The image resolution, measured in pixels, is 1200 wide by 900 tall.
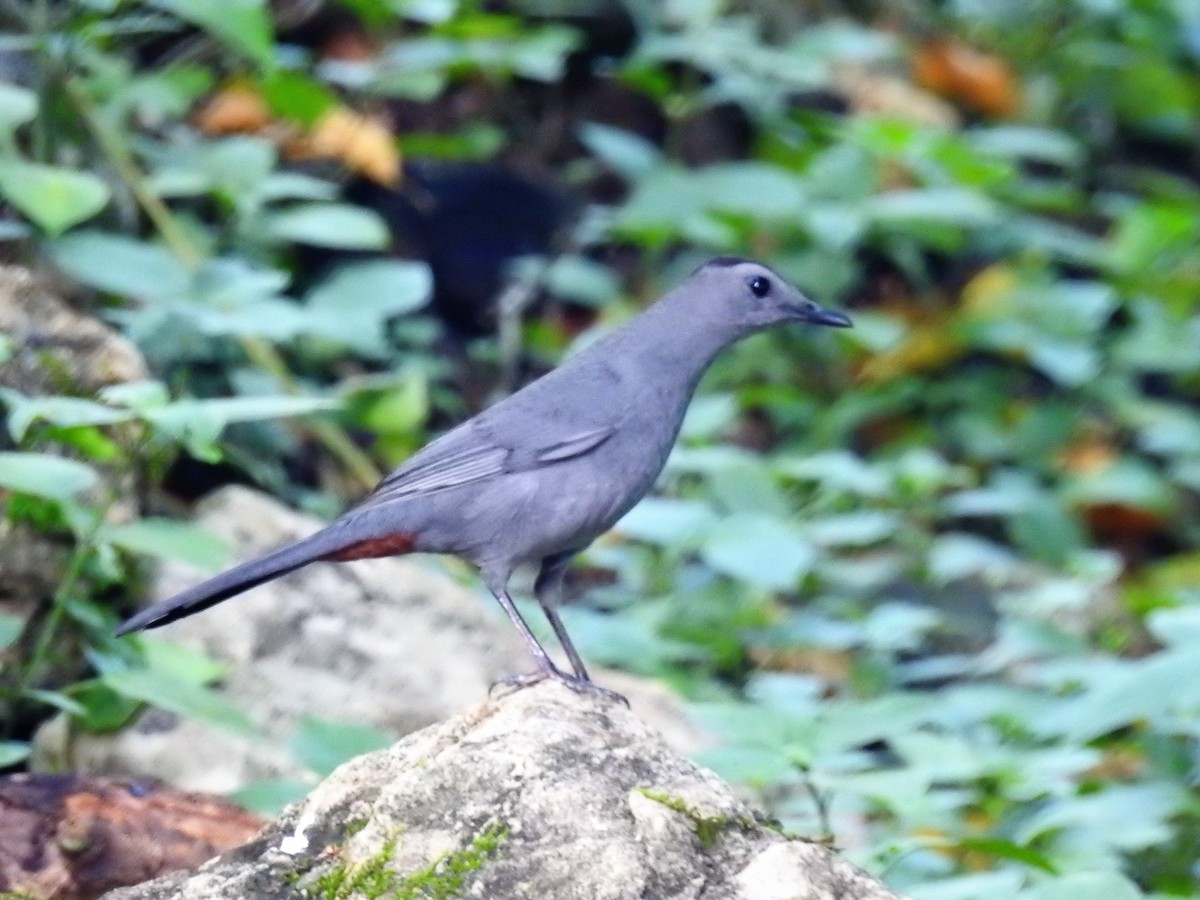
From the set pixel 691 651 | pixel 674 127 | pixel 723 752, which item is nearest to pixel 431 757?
pixel 723 752

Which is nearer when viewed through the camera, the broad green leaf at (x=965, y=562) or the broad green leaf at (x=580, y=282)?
the broad green leaf at (x=965, y=562)

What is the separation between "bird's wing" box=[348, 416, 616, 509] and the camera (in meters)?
3.90

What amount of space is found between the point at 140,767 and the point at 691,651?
1.89 meters

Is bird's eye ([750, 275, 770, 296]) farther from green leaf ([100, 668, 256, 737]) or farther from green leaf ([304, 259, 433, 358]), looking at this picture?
green leaf ([100, 668, 256, 737])

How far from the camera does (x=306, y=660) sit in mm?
4570

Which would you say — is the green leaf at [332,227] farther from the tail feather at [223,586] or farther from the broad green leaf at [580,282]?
the tail feather at [223,586]

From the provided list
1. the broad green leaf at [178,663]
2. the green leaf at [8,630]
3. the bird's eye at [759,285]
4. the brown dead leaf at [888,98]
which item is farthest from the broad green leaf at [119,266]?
the brown dead leaf at [888,98]

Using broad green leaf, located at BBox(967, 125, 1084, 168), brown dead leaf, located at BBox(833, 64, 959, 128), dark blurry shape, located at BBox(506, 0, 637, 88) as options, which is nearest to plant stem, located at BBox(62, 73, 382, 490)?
dark blurry shape, located at BBox(506, 0, 637, 88)

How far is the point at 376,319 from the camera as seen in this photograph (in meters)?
5.32

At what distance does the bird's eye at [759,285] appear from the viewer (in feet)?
14.3

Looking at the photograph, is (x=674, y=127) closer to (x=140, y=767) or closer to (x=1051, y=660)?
(x=1051, y=660)

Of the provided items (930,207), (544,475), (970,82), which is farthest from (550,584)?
(970,82)

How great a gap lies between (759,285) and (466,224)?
3157mm

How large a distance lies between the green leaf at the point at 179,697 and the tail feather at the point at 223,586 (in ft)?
0.45
